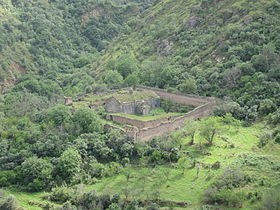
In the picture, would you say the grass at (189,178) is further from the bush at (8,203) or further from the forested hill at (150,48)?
the forested hill at (150,48)

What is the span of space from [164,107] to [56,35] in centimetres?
5886

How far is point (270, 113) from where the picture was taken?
51.9 metres

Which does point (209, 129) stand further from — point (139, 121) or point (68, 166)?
point (68, 166)

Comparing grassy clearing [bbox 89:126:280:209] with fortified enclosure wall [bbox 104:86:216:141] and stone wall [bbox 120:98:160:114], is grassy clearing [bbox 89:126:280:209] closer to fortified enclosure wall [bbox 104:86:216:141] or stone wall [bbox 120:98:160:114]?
fortified enclosure wall [bbox 104:86:216:141]

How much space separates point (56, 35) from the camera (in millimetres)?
108625

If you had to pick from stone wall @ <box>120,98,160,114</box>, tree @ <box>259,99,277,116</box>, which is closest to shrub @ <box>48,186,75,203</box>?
stone wall @ <box>120,98,160,114</box>

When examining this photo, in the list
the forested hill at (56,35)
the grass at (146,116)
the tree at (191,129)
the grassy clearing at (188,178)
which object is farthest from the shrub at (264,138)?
the forested hill at (56,35)

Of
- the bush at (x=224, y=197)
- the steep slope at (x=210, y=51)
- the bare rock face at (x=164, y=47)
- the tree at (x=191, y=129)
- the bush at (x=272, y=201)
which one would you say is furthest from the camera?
the bare rock face at (x=164, y=47)

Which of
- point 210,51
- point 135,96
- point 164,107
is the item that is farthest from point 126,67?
point 135,96

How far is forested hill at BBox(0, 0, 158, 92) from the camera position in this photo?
3642 inches

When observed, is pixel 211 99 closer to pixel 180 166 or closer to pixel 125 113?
pixel 125 113

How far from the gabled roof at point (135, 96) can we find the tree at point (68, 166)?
46.9 ft

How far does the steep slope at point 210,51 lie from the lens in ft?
200

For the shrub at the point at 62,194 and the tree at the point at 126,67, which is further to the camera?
the tree at the point at 126,67
